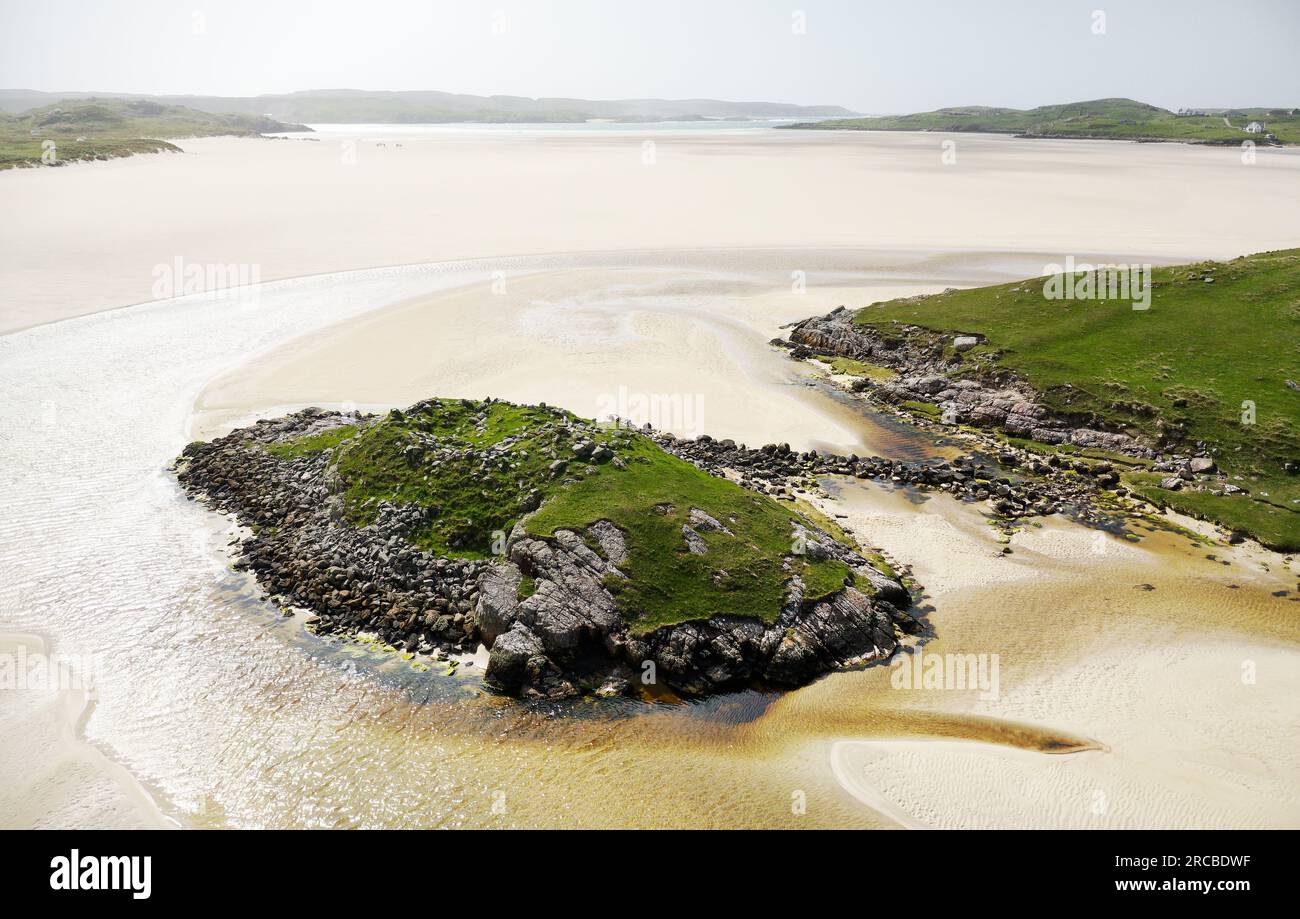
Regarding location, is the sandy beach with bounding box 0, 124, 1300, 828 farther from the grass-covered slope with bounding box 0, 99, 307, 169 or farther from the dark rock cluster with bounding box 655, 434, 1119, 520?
the grass-covered slope with bounding box 0, 99, 307, 169

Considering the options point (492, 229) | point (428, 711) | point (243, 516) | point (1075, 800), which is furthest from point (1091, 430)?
point (492, 229)

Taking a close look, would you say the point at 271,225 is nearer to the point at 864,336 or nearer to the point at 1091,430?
the point at 864,336

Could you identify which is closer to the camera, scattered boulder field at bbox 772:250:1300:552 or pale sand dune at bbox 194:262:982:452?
scattered boulder field at bbox 772:250:1300:552

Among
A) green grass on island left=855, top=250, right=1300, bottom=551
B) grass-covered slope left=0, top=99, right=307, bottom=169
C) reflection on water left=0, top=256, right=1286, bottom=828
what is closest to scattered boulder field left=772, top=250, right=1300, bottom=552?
green grass on island left=855, top=250, right=1300, bottom=551

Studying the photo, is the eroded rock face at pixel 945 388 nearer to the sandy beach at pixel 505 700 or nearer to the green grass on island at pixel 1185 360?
the green grass on island at pixel 1185 360

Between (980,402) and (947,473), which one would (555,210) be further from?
(947,473)

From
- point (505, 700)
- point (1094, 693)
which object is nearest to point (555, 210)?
point (505, 700)
